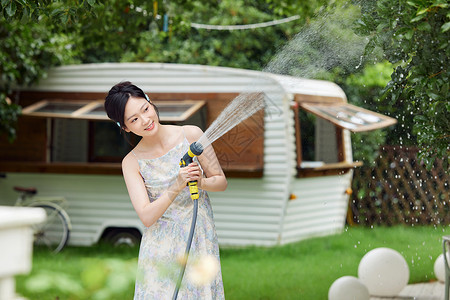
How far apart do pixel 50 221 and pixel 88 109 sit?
1.43 m

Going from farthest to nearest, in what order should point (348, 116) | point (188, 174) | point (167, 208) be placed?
point (348, 116)
point (167, 208)
point (188, 174)

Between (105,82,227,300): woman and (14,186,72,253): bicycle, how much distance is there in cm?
515

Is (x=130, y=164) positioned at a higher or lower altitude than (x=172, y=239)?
higher

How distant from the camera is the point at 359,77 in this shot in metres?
11.2

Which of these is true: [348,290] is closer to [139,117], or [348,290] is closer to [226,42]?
[139,117]

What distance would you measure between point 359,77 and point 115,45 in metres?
5.73

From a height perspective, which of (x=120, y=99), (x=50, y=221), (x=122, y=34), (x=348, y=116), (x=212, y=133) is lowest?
(x=50, y=221)

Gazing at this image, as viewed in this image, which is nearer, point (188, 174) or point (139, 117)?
point (188, 174)

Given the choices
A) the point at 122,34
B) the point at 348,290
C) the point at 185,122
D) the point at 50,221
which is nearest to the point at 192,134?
the point at 348,290

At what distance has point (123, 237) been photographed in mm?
7875

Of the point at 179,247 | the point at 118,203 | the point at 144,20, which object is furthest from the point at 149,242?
the point at 118,203

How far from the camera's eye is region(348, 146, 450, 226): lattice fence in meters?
10.1

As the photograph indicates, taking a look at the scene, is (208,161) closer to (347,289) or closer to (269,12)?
(347,289)

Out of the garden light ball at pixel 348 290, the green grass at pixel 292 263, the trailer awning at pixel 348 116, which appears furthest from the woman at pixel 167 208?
the trailer awning at pixel 348 116
